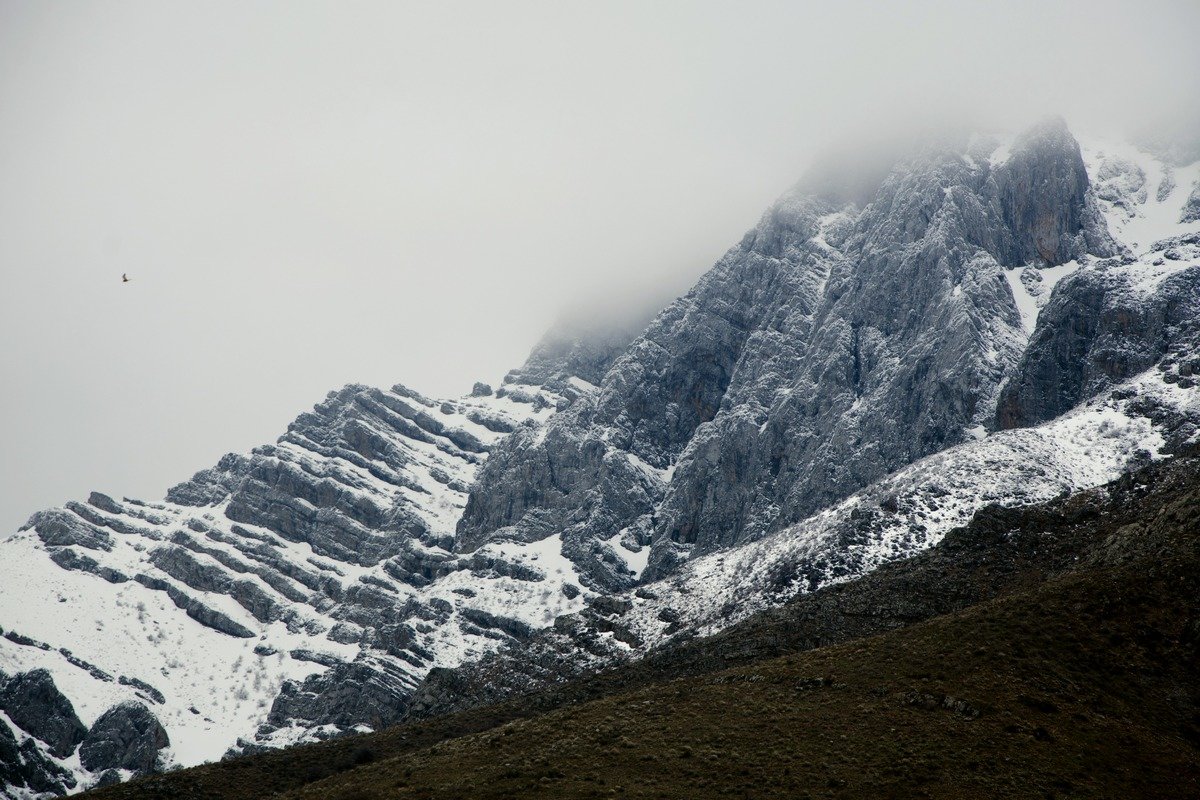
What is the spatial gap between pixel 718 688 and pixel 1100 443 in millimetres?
77417

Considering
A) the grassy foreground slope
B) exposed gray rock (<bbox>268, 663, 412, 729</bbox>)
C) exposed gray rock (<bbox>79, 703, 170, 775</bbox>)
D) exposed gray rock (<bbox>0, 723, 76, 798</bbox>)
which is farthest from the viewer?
exposed gray rock (<bbox>79, 703, 170, 775</bbox>)

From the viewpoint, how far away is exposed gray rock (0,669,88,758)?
184500mm

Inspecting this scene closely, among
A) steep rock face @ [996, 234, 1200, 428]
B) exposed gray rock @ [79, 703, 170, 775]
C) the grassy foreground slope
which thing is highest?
steep rock face @ [996, 234, 1200, 428]

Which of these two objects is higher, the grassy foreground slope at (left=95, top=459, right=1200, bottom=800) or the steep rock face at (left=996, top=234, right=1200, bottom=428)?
the steep rock face at (left=996, top=234, right=1200, bottom=428)

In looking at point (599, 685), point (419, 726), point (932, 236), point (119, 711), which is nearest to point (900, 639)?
point (599, 685)

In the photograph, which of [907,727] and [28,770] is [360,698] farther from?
[907,727]

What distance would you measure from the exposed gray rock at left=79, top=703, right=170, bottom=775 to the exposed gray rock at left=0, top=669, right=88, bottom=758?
319 cm

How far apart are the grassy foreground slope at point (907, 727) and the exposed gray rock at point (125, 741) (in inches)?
5312

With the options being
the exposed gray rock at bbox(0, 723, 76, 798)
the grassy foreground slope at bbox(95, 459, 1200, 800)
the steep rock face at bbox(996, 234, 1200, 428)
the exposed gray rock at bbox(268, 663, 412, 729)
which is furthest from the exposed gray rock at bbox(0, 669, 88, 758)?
the steep rock face at bbox(996, 234, 1200, 428)

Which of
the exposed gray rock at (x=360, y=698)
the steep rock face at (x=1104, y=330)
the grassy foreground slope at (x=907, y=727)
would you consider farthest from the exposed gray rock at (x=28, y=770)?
the steep rock face at (x=1104, y=330)

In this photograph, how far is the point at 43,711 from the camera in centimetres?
18775

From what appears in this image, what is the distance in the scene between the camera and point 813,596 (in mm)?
100562

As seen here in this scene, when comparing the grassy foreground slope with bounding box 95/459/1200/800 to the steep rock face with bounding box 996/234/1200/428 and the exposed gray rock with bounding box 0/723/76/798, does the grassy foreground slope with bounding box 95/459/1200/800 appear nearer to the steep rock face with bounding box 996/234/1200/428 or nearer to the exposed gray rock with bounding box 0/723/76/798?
the steep rock face with bounding box 996/234/1200/428

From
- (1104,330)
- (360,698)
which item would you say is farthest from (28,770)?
(1104,330)
